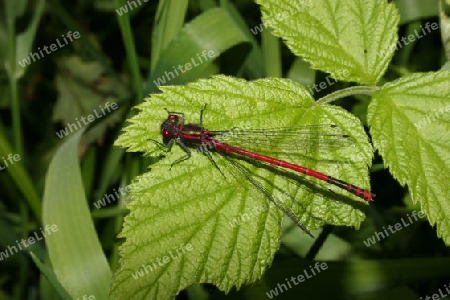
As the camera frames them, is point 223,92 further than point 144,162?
No

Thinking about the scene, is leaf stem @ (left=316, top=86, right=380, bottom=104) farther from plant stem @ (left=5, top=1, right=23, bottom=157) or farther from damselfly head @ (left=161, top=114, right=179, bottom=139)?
plant stem @ (left=5, top=1, right=23, bottom=157)

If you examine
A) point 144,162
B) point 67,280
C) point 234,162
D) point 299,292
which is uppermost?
point 144,162

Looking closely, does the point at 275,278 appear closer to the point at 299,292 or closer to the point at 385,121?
the point at 299,292

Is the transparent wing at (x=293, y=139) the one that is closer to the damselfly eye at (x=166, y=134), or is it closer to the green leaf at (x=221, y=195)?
the green leaf at (x=221, y=195)

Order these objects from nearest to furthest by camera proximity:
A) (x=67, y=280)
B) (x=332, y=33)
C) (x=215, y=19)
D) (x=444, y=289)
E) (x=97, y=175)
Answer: (x=332, y=33)
(x=67, y=280)
(x=215, y=19)
(x=444, y=289)
(x=97, y=175)

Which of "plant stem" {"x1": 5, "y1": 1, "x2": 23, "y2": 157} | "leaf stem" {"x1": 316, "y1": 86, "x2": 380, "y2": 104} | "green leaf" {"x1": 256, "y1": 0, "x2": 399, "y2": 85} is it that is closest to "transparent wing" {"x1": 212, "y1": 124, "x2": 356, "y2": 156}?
"leaf stem" {"x1": 316, "y1": 86, "x2": 380, "y2": 104}

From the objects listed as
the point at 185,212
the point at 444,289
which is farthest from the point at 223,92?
the point at 444,289

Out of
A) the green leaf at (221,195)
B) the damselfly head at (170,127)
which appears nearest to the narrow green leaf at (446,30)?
the green leaf at (221,195)

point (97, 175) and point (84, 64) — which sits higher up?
point (84, 64)
